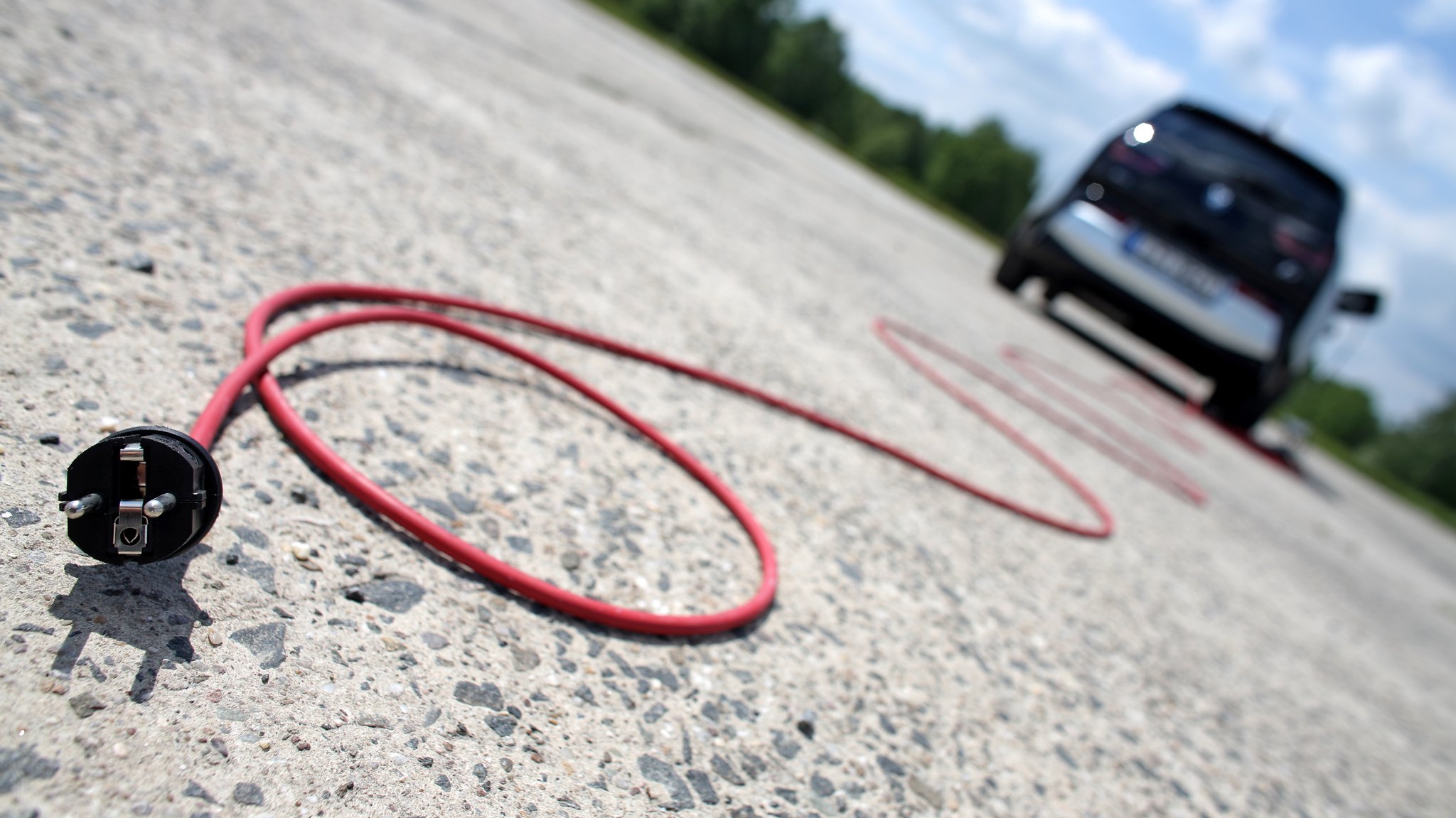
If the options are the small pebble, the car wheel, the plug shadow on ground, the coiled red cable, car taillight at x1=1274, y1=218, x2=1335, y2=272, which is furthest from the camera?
the car wheel

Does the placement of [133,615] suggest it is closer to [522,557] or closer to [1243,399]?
[522,557]

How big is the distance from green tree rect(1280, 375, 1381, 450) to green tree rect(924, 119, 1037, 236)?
79.0 ft

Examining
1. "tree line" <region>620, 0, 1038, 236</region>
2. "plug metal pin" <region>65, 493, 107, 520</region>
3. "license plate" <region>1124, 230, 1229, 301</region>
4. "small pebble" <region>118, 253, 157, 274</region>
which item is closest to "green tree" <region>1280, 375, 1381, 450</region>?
"tree line" <region>620, 0, 1038, 236</region>

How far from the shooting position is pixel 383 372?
1.93m

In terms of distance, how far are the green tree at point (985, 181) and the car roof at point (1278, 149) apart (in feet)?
210

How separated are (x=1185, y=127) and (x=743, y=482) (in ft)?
16.2

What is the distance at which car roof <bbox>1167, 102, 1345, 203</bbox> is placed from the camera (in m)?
5.43

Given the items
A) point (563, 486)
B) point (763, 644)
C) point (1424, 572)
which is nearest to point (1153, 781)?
point (763, 644)

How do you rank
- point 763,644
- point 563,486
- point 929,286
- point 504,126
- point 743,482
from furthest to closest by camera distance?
point 929,286 < point 504,126 < point 743,482 < point 563,486 < point 763,644

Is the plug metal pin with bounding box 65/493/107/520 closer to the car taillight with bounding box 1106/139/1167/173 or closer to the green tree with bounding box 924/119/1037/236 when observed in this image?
the car taillight with bounding box 1106/139/1167/173

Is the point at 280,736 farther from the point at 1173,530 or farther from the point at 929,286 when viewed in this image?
the point at 929,286

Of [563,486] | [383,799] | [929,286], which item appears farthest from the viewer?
[929,286]

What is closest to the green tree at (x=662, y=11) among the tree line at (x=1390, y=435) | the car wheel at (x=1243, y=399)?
the tree line at (x=1390, y=435)

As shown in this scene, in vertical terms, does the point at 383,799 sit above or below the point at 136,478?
below
